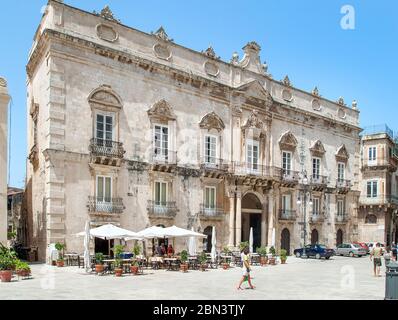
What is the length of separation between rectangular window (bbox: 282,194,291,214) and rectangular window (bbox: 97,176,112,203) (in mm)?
16635

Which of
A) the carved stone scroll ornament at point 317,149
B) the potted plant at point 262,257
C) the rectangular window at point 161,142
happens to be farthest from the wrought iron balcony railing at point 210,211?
the carved stone scroll ornament at point 317,149

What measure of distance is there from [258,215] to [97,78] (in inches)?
678

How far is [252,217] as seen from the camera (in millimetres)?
38938

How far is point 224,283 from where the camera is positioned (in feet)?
63.7

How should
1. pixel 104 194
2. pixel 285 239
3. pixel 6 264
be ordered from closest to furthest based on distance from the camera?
1. pixel 6 264
2. pixel 104 194
3. pixel 285 239

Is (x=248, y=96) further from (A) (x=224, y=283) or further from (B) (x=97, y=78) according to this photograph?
(A) (x=224, y=283)

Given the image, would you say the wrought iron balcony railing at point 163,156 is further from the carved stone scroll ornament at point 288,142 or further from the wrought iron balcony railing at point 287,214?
the wrought iron balcony railing at point 287,214

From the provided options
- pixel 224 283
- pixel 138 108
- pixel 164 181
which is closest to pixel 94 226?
pixel 164 181

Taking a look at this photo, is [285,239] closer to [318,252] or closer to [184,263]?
[318,252]

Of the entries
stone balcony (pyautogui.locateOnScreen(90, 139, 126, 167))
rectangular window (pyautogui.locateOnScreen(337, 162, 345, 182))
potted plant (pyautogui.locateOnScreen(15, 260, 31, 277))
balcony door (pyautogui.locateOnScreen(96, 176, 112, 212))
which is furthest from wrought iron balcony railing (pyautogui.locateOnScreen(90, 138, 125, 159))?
rectangular window (pyautogui.locateOnScreen(337, 162, 345, 182))

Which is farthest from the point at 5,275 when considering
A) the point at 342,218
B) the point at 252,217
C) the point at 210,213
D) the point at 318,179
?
the point at 342,218

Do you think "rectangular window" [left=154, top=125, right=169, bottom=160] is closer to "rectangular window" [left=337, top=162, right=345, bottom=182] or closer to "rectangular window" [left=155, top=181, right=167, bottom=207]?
"rectangular window" [left=155, top=181, right=167, bottom=207]

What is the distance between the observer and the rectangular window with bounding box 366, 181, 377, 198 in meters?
54.4

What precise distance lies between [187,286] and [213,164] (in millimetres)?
16759
